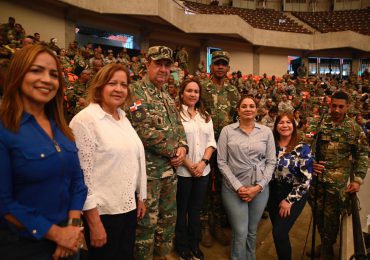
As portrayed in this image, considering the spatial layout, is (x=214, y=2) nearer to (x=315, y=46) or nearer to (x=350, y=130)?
(x=315, y=46)

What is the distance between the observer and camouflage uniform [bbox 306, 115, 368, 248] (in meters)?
2.86

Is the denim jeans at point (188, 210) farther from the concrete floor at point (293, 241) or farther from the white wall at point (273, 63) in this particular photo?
the white wall at point (273, 63)

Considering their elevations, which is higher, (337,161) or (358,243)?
(337,161)

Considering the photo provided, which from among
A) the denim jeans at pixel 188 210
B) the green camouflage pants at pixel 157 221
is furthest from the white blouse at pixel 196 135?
the green camouflage pants at pixel 157 221

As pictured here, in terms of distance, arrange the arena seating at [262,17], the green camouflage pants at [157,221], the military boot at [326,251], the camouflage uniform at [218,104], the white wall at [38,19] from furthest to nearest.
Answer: the arena seating at [262,17]
the white wall at [38,19]
the camouflage uniform at [218,104]
the military boot at [326,251]
the green camouflage pants at [157,221]

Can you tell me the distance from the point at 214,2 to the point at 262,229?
21.1m

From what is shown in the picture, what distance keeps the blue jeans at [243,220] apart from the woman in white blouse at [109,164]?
3.29 feet

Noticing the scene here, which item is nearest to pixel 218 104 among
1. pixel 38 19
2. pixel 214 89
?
pixel 214 89

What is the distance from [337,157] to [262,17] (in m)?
21.5

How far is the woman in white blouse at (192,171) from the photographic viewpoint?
272 centimetres

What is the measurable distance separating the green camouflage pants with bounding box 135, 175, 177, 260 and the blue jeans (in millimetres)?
523

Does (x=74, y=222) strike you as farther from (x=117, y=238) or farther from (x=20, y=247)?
(x=117, y=238)

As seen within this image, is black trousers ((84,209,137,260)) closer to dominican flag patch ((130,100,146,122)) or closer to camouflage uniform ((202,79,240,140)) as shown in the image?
dominican flag patch ((130,100,146,122))

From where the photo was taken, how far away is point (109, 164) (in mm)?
1698
